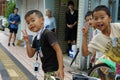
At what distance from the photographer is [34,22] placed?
4703 mm

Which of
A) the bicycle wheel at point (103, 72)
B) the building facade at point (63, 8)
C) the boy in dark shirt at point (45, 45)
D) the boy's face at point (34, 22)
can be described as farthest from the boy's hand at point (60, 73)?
the building facade at point (63, 8)

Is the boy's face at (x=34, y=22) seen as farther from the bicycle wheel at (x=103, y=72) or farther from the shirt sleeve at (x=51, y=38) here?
the bicycle wheel at (x=103, y=72)

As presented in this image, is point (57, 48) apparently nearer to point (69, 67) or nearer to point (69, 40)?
point (69, 67)

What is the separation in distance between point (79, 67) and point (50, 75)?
570 centimetres

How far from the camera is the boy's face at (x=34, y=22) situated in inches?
184

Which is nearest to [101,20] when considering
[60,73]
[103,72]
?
[60,73]

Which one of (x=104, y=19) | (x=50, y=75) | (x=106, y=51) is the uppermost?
(x=104, y=19)

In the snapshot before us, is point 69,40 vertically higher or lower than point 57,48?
lower

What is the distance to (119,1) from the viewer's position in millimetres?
9516

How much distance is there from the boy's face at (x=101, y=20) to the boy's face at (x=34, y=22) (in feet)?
2.44

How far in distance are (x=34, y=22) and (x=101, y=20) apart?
902mm

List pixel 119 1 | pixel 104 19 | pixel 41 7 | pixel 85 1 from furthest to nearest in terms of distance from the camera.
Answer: pixel 41 7
pixel 85 1
pixel 119 1
pixel 104 19

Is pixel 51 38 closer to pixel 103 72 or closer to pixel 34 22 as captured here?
pixel 34 22

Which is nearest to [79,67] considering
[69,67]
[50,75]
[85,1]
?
[69,67]
